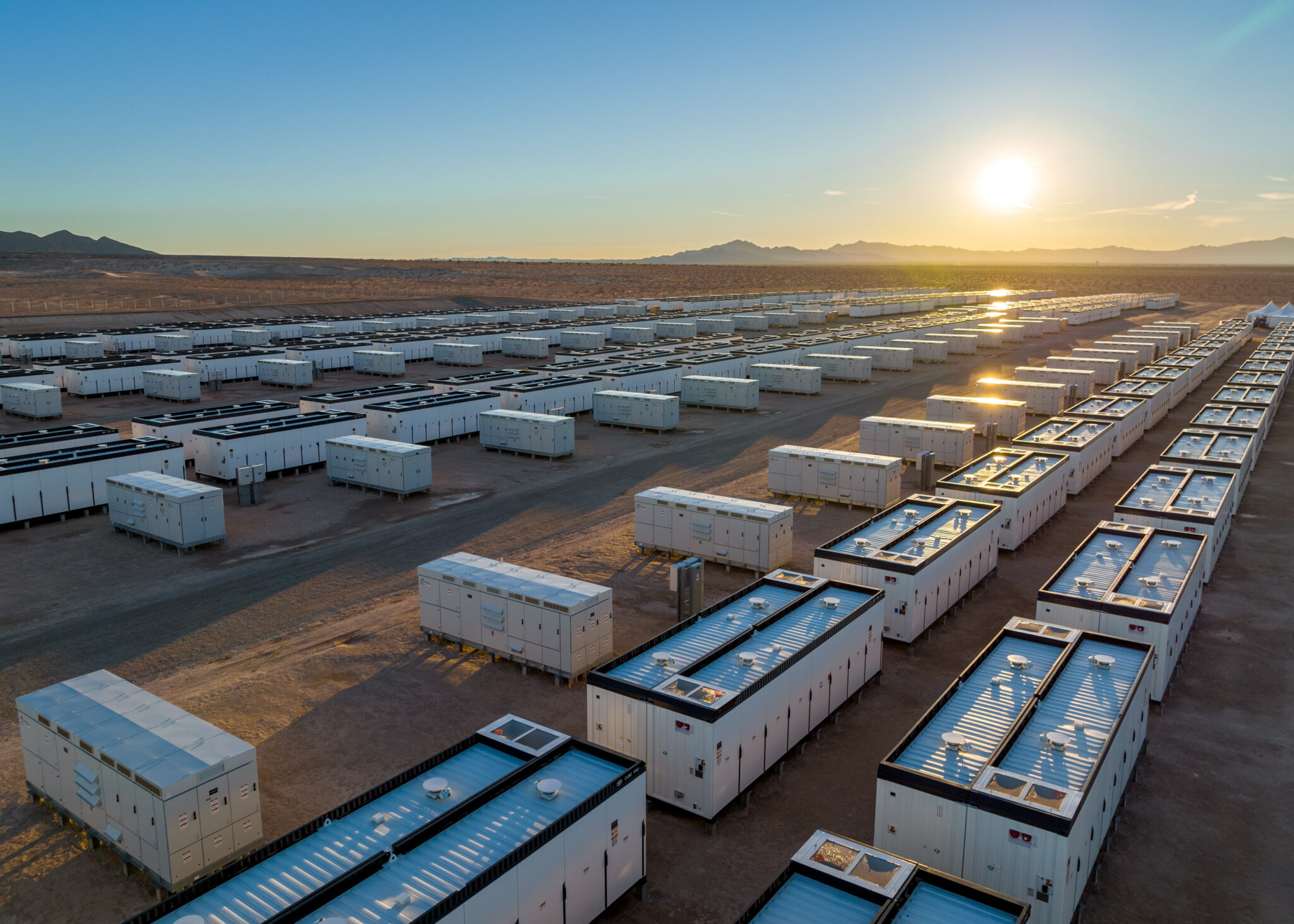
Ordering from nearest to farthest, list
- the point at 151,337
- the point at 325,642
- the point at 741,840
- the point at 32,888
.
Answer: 1. the point at 32,888
2. the point at 741,840
3. the point at 325,642
4. the point at 151,337

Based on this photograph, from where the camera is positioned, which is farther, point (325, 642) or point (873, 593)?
point (325, 642)

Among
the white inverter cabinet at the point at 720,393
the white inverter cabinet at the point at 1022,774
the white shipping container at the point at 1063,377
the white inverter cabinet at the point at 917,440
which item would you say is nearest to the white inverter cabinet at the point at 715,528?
the white inverter cabinet at the point at 1022,774

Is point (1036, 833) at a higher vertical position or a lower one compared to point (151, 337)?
lower

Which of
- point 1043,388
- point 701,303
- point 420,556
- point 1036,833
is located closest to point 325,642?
point 420,556

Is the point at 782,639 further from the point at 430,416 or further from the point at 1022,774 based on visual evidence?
the point at 430,416

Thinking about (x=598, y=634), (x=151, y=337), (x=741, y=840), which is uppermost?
(x=151, y=337)

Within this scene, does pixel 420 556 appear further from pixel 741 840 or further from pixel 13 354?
pixel 13 354
